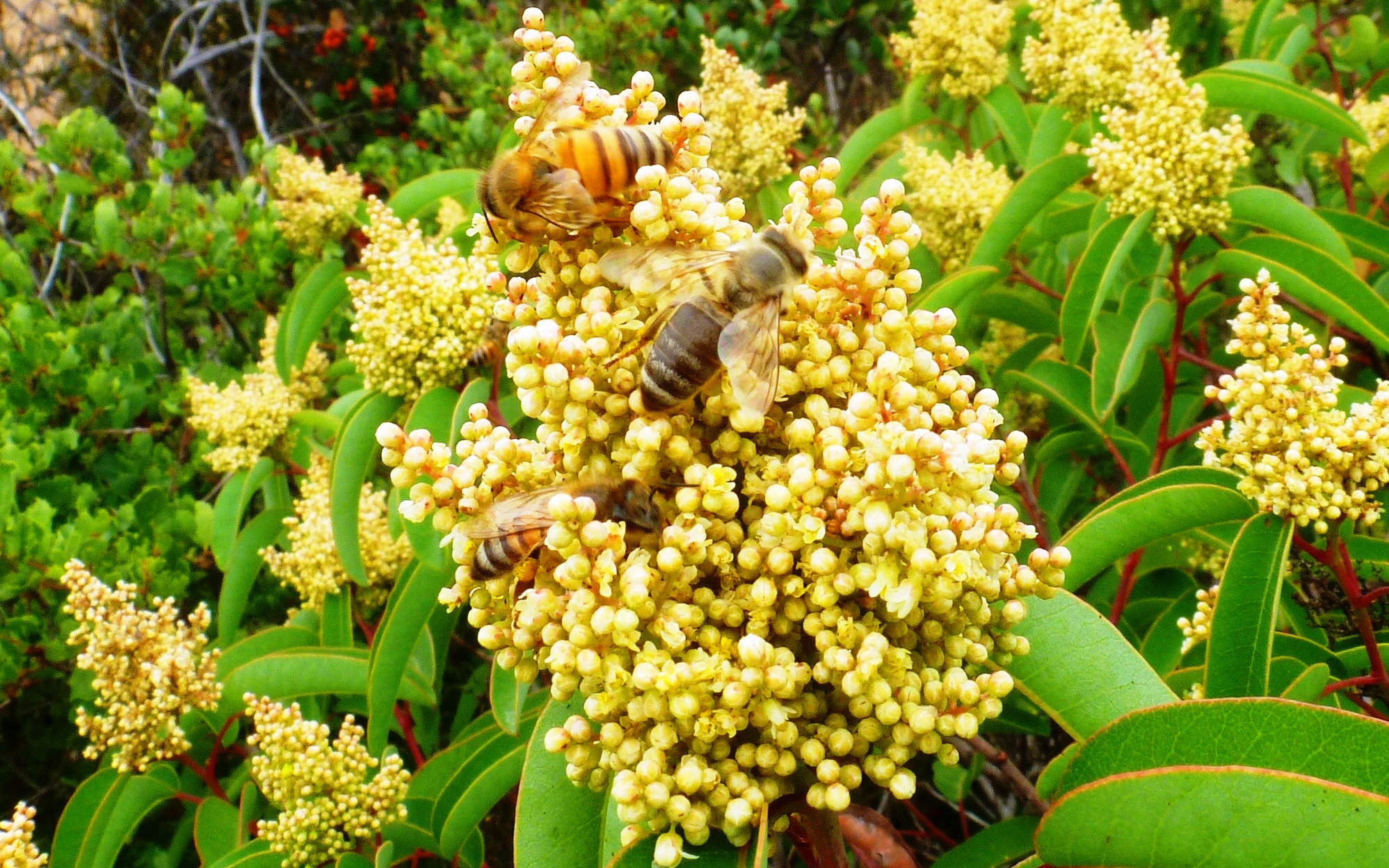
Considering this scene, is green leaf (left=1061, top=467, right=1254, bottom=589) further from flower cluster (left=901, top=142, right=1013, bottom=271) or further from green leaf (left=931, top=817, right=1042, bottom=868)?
flower cluster (left=901, top=142, right=1013, bottom=271)

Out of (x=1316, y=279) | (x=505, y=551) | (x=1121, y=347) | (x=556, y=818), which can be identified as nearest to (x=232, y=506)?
(x=556, y=818)

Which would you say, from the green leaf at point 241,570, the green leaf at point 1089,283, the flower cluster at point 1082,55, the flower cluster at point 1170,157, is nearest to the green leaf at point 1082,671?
the green leaf at point 1089,283

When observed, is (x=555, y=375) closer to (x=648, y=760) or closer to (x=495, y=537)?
(x=495, y=537)

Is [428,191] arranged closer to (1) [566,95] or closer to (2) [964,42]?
(1) [566,95]

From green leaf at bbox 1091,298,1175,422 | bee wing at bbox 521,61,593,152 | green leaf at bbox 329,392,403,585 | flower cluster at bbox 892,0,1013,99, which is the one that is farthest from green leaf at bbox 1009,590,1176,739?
flower cluster at bbox 892,0,1013,99

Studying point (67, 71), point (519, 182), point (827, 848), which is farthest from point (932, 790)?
point (67, 71)

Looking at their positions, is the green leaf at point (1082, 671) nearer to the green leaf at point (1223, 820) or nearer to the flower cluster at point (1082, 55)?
the green leaf at point (1223, 820)
